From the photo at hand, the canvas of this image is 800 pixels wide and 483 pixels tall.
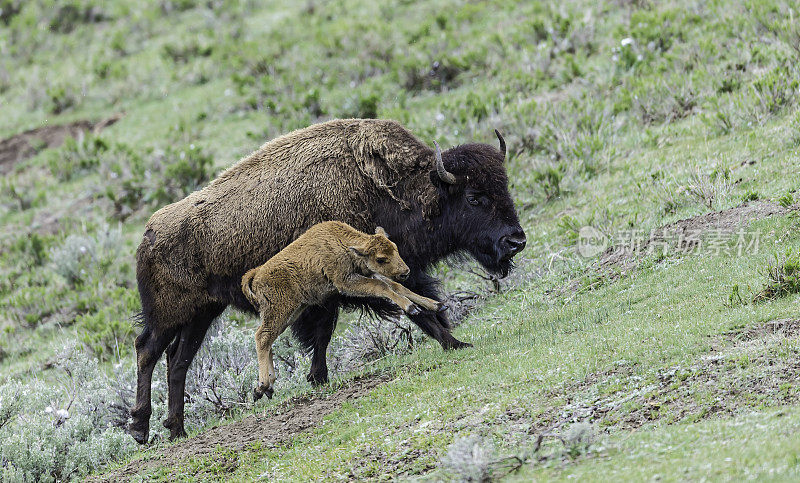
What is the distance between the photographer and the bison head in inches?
313

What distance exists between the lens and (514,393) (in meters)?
5.99

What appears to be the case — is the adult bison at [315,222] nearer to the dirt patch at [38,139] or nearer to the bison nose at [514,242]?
the bison nose at [514,242]

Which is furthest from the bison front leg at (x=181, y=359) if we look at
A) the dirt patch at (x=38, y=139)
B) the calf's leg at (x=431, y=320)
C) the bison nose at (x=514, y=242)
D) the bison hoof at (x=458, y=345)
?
the dirt patch at (x=38, y=139)

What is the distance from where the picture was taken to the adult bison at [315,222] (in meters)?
8.01

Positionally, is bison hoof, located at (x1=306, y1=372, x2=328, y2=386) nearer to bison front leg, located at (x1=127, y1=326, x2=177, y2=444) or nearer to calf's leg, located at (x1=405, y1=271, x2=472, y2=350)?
calf's leg, located at (x1=405, y1=271, x2=472, y2=350)

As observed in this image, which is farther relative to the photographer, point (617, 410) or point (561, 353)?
point (561, 353)

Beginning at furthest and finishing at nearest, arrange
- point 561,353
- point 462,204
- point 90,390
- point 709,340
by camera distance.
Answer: point 90,390 → point 462,204 → point 561,353 → point 709,340

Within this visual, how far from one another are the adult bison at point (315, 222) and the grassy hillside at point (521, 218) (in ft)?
2.02

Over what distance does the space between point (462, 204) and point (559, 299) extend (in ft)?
5.15

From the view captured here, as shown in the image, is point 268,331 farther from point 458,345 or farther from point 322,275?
point 458,345

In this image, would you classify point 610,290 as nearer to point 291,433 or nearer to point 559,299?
point 559,299

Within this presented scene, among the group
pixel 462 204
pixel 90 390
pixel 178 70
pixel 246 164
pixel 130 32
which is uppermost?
pixel 130 32

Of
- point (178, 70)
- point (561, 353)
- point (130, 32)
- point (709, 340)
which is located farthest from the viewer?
point (130, 32)

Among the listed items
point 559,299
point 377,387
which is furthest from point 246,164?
point 559,299
